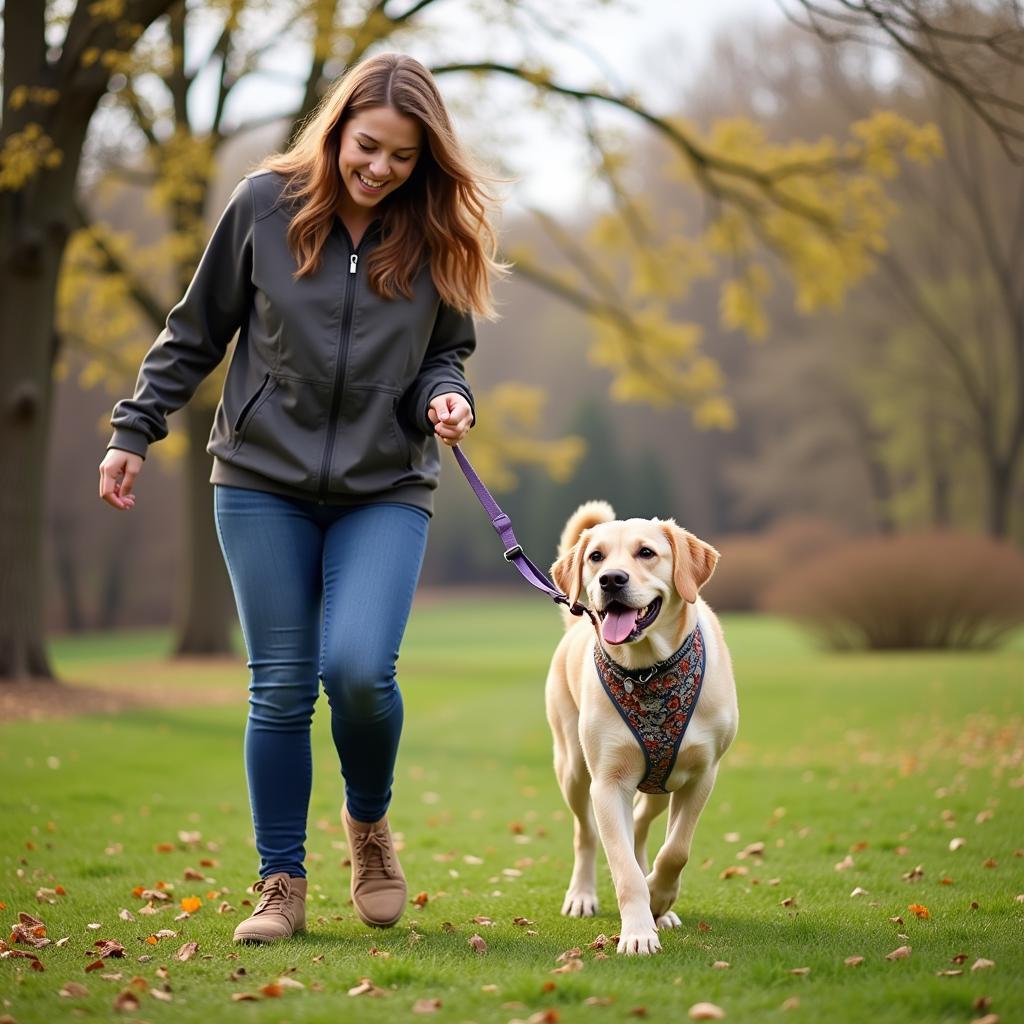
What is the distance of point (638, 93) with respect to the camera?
1431cm

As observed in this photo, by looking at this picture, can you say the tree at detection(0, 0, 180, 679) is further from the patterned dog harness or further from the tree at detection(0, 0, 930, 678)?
the patterned dog harness

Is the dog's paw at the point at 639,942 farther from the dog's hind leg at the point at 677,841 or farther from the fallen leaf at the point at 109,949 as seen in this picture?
the fallen leaf at the point at 109,949

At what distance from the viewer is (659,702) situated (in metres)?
3.89

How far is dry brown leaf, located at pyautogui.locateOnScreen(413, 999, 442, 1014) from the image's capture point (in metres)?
2.96

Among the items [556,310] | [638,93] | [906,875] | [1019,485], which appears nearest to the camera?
[906,875]

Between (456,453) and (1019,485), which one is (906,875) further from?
(1019,485)

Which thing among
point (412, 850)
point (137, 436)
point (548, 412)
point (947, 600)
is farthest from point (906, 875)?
point (548, 412)

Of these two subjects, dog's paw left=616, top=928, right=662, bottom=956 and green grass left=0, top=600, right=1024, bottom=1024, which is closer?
green grass left=0, top=600, right=1024, bottom=1024

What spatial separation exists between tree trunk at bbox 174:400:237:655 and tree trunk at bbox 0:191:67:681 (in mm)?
5850

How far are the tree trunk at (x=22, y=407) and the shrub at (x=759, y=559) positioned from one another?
68.7ft

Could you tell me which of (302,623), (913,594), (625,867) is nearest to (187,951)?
(302,623)

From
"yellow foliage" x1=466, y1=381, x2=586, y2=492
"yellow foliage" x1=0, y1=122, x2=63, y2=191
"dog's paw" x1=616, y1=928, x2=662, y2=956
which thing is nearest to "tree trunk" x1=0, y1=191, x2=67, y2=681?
"yellow foliage" x1=0, y1=122, x2=63, y2=191

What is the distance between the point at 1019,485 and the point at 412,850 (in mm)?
30180

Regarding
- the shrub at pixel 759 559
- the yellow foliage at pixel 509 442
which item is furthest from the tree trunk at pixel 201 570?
the shrub at pixel 759 559
